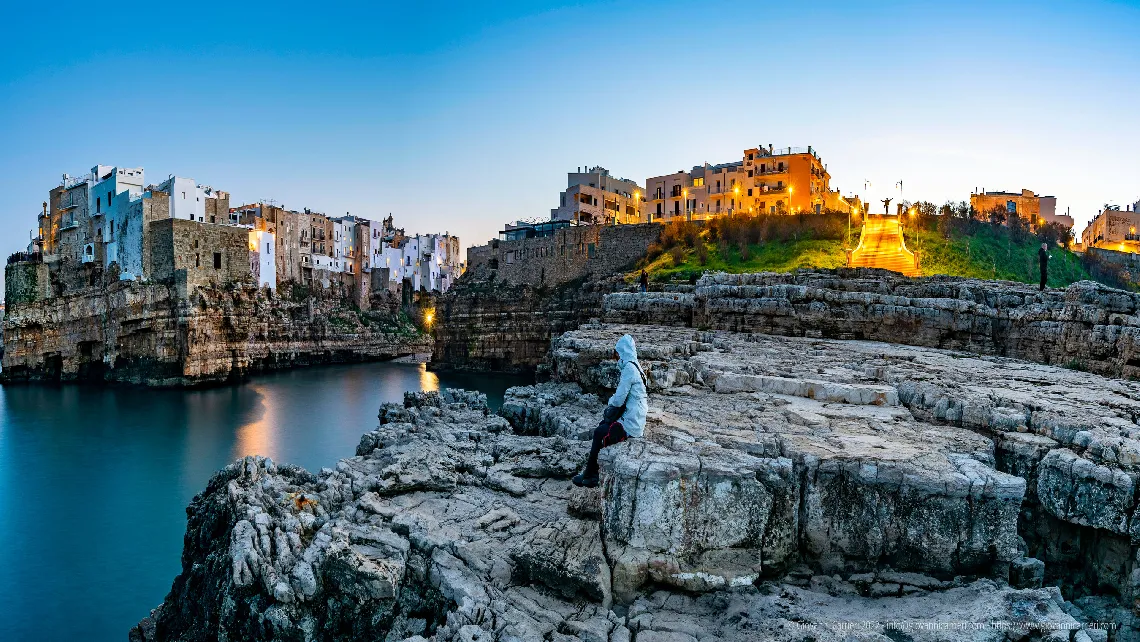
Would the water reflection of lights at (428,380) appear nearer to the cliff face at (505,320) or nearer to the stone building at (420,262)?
A: the cliff face at (505,320)

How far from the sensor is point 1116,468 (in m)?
6.32

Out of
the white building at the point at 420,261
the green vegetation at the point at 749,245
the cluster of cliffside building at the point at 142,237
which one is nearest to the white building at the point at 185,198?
the cluster of cliffside building at the point at 142,237

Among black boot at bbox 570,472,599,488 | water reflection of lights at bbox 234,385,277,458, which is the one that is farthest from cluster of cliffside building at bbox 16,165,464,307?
black boot at bbox 570,472,599,488

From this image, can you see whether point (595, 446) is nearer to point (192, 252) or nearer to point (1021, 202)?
point (192, 252)

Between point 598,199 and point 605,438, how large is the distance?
6645 centimetres

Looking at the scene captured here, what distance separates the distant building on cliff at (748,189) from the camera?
58281 millimetres

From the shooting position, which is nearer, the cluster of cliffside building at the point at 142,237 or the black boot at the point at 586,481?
the black boot at the point at 586,481

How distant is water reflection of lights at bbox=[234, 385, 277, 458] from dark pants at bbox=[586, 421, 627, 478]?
20185mm

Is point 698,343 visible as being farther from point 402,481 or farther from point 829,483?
point 829,483

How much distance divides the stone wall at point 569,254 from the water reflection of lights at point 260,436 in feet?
79.4

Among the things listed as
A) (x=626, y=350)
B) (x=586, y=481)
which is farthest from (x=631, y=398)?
(x=586, y=481)

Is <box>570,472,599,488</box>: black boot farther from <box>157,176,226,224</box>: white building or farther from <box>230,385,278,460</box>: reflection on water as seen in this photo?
<box>157,176,226,224</box>: white building

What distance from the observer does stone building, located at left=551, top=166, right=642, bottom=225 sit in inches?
2739

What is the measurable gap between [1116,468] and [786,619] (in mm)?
3837
